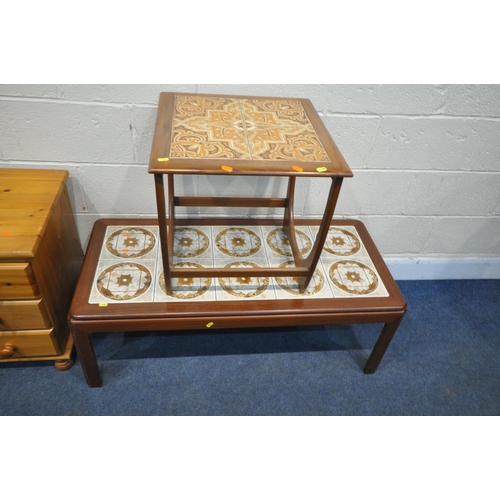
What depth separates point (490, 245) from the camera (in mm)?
1980

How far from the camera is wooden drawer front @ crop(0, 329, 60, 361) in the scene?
4.28ft

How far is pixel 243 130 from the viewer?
3.71ft

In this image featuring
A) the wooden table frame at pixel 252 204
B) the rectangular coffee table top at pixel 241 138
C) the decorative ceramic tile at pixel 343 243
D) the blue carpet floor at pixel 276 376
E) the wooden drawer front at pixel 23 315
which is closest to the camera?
the rectangular coffee table top at pixel 241 138

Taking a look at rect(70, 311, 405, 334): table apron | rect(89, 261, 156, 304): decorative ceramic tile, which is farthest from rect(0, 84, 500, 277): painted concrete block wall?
rect(70, 311, 405, 334): table apron

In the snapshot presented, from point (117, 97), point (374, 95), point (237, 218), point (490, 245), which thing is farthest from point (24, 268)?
point (490, 245)

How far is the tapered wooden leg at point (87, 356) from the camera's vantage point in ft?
4.08

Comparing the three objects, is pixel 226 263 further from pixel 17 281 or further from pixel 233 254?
pixel 17 281

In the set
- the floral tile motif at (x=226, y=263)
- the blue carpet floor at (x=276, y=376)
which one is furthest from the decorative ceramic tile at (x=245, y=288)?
the blue carpet floor at (x=276, y=376)

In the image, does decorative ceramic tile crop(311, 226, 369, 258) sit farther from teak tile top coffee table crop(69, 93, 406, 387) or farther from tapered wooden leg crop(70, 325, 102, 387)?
tapered wooden leg crop(70, 325, 102, 387)

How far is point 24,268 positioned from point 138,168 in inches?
22.8

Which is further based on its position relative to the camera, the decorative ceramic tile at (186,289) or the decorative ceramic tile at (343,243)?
the decorative ceramic tile at (343,243)

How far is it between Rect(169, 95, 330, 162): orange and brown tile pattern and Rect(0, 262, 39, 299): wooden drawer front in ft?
1.84

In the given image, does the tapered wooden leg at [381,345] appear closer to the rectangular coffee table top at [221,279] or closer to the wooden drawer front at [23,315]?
the rectangular coffee table top at [221,279]

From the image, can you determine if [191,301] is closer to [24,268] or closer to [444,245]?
[24,268]
